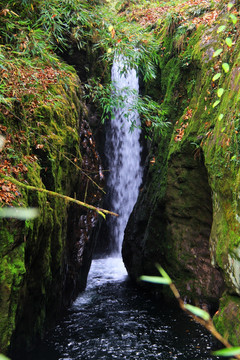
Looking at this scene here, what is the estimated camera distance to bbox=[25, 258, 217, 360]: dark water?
454cm

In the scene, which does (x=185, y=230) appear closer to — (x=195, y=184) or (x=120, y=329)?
(x=195, y=184)

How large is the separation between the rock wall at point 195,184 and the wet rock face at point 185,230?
0.07ft

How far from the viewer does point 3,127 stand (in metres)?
3.97

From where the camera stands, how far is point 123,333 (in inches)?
207

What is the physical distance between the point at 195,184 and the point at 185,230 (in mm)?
1039

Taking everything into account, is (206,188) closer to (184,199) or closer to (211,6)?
(184,199)

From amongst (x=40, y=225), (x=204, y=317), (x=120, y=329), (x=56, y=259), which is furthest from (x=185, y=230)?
(x=204, y=317)

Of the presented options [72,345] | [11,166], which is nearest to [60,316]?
[72,345]

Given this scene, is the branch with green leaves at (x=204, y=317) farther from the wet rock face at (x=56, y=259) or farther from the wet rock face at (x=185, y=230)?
the wet rock face at (x=185, y=230)

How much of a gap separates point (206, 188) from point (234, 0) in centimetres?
371

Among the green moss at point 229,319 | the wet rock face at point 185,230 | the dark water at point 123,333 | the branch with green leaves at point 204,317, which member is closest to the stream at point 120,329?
the dark water at point 123,333

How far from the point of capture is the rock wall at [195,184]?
429cm

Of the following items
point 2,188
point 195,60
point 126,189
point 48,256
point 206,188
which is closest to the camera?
point 2,188

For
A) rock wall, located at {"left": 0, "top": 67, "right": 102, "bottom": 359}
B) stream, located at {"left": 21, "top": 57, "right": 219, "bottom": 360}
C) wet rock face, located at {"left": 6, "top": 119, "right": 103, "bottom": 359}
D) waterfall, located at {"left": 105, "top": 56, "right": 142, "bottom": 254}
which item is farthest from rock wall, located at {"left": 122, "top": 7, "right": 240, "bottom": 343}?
waterfall, located at {"left": 105, "top": 56, "right": 142, "bottom": 254}
